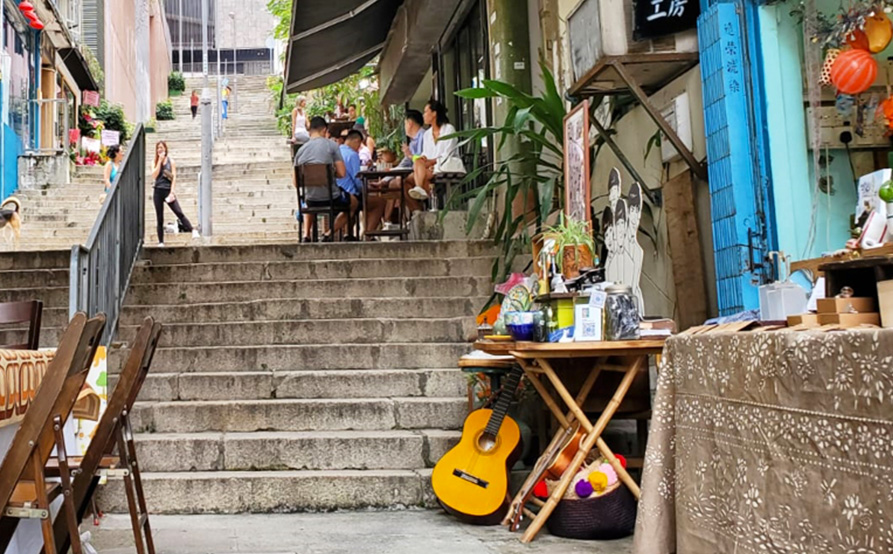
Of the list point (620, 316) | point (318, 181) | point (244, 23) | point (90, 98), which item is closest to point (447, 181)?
point (318, 181)

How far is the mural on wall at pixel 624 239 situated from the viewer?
396cm

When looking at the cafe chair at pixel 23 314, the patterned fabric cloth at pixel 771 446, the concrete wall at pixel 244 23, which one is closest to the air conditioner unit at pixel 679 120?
the patterned fabric cloth at pixel 771 446

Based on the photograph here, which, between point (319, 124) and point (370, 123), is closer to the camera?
point (319, 124)

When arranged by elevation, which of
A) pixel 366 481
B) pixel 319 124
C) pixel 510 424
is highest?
pixel 319 124

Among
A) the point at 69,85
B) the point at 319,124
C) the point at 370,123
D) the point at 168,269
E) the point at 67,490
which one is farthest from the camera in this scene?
the point at 69,85

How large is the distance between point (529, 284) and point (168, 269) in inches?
131

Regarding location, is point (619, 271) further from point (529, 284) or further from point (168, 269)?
point (168, 269)

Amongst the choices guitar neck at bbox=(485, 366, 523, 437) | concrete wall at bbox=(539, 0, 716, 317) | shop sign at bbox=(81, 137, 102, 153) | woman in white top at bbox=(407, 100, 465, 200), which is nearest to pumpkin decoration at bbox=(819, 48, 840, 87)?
concrete wall at bbox=(539, 0, 716, 317)

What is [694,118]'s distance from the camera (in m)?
4.26

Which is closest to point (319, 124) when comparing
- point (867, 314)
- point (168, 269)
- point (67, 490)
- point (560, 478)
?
point (168, 269)

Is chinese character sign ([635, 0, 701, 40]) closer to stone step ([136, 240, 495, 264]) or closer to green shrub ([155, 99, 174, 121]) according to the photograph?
stone step ([136, 240, 495, 264])

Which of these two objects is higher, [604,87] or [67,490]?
[604,87]

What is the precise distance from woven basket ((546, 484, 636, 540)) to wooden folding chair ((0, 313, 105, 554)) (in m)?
1.82

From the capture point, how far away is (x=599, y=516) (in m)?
3.47
